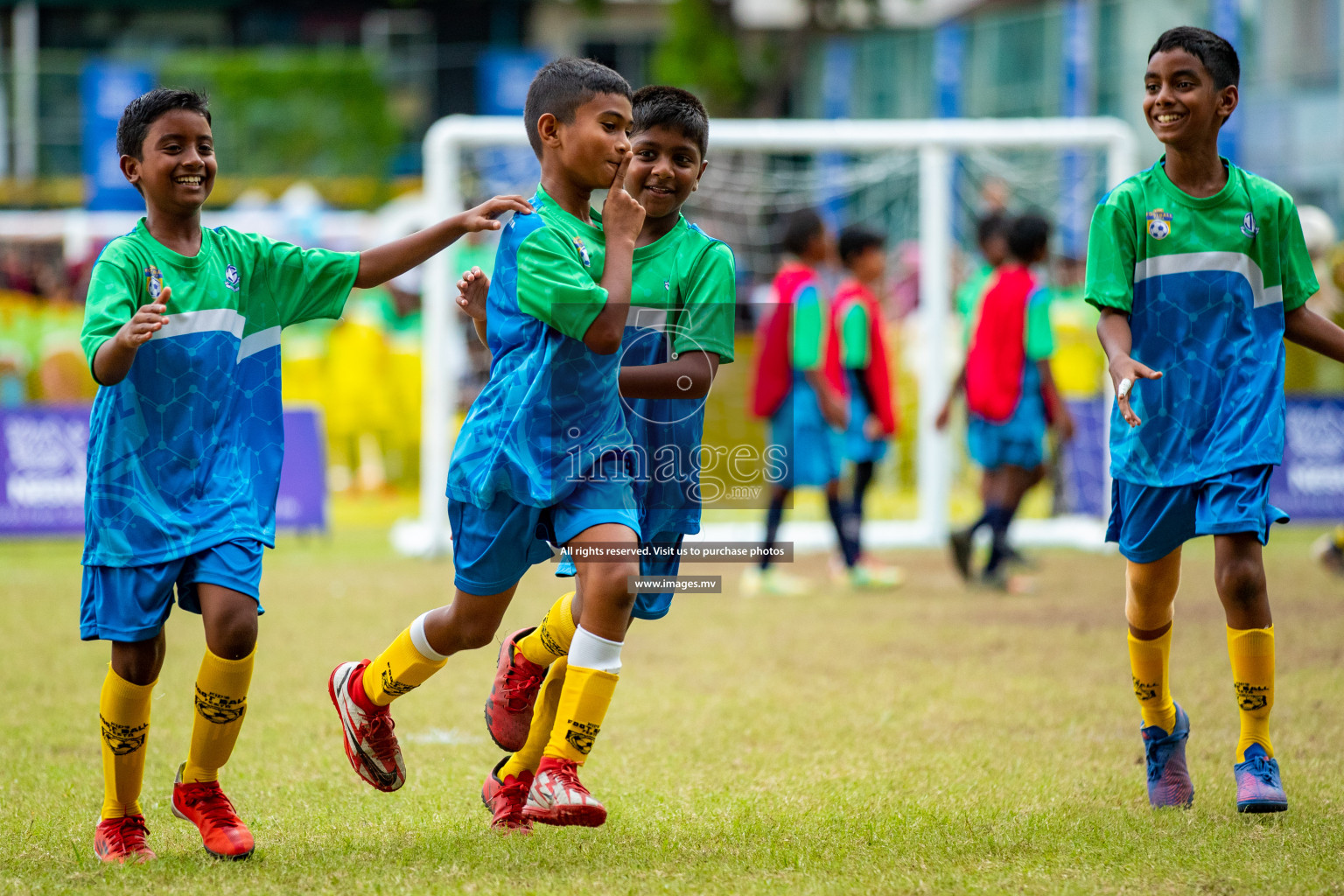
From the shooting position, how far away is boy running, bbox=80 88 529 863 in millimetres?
3621

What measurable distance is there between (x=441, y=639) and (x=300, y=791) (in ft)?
3.05

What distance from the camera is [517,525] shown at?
3.67 m

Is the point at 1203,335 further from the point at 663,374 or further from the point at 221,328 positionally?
the point at 221,328

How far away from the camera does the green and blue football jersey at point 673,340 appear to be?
3.86 meters

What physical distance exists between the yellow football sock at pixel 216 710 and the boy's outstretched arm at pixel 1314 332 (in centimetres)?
285

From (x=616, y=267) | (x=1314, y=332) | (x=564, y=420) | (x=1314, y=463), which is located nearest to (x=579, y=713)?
(x=564, y=420)

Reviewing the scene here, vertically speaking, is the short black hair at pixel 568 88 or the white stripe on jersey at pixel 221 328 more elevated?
the short black hair at pixel 568 88

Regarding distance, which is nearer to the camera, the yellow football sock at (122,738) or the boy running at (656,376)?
the yellow football sock at (122,738)

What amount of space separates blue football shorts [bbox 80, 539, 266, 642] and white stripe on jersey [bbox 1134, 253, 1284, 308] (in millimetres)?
2470

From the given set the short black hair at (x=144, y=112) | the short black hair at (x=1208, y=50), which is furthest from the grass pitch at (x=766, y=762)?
the short black hair at (x=1208, y=50)

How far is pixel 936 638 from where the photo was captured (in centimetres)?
732

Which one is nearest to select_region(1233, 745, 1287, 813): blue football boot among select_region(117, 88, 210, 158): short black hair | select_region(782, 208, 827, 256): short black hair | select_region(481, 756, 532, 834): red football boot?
select_region(481, 756, 532, 834): red football boot

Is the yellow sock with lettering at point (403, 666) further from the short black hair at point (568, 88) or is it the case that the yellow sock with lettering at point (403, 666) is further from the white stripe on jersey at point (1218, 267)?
the white stripe on jersey at point (1218, 267)

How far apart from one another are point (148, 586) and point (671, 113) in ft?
5.63
